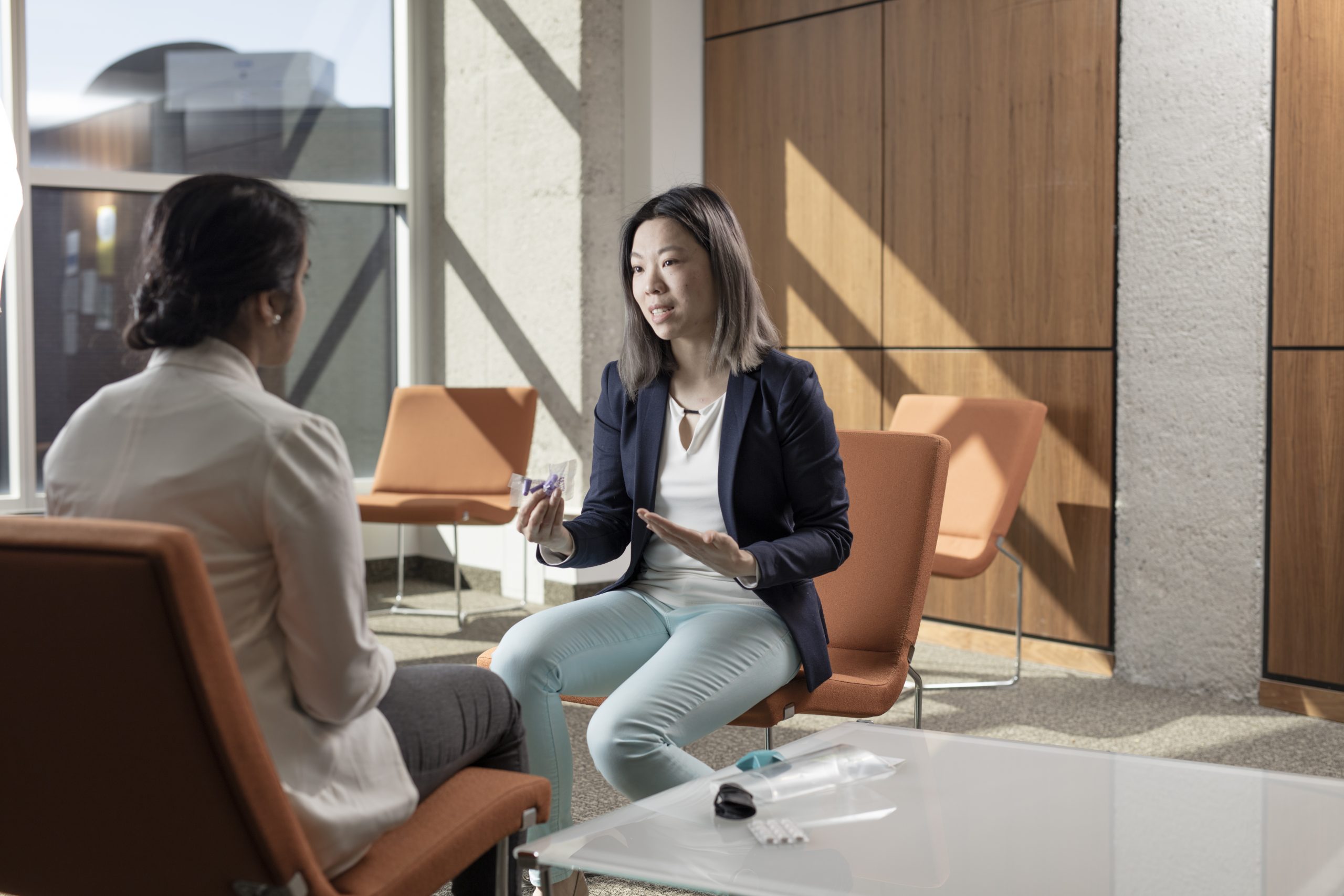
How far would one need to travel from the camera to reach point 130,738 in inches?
52.2

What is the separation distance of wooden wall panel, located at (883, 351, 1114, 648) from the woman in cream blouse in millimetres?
3538

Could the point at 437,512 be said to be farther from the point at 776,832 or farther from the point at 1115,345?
the point at 776,832

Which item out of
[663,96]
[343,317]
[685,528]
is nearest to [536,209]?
[663,96]

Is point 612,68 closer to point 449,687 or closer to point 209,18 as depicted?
point 209,18

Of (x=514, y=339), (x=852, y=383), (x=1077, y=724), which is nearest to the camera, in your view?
(x=1077, y=724)

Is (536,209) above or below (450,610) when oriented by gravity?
above

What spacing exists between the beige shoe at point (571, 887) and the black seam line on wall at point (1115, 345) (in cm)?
291

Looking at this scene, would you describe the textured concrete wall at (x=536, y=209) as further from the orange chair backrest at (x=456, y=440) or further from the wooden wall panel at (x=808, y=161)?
the wooden wall panel at (x=808, y=161)

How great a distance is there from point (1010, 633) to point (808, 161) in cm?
216

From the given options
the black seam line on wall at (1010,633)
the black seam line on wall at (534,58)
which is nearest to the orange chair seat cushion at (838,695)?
the black seam line on wall at (1010,633)

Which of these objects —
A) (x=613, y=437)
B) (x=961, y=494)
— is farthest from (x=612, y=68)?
(x=613, y=437)

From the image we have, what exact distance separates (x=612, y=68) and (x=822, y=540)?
410 centimetres

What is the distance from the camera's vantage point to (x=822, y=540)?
2.35 meters

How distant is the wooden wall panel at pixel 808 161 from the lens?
5336mm
